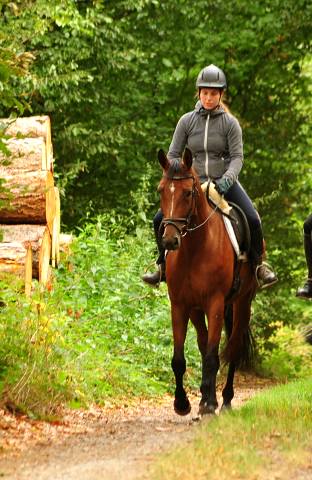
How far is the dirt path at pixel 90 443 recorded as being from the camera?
15.9 feet

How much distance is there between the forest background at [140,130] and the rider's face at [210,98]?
3.04 m

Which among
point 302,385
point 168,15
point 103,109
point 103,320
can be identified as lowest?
point 302,385

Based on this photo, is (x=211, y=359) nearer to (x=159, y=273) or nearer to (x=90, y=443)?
(x=159, y=273)

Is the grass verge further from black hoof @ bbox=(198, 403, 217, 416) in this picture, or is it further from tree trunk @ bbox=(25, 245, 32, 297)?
tree trunk @ bbox=(25, 245, 32, 297)

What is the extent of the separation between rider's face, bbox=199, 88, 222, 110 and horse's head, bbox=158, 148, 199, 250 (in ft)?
3.74

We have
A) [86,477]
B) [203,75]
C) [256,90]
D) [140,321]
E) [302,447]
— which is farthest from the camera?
[256,90]

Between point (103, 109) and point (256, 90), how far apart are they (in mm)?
4934

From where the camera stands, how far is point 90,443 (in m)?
5.89

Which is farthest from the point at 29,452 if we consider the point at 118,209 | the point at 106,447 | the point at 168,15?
the point at 168,15

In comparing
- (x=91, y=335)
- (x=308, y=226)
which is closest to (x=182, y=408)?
(x=91, y=335)

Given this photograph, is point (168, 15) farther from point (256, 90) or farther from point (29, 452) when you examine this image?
point (29, 452)

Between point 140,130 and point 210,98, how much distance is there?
8.11m

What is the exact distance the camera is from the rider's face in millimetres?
7406

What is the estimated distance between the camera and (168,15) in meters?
16.9
